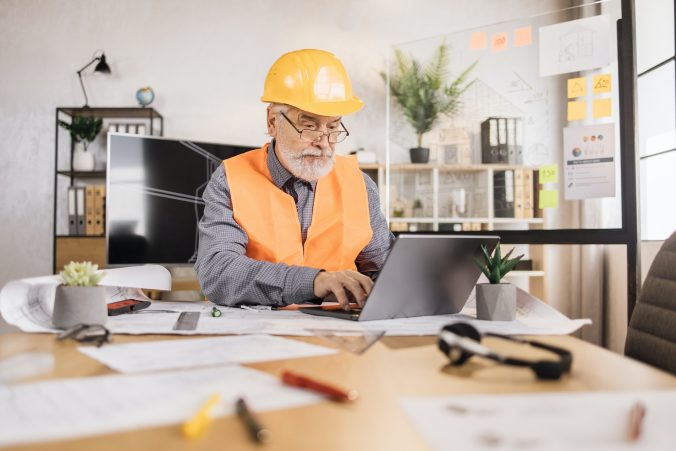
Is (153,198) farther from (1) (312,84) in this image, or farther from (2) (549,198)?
(2) (549,198)

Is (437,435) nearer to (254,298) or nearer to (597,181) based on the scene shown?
(254,298)

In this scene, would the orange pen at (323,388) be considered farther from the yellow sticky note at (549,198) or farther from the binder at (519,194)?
the binder at (519,194)

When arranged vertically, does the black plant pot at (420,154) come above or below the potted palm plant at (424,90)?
below

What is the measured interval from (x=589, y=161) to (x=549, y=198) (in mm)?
264

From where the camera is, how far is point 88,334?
0.85 metres

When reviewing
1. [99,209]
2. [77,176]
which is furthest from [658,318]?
[77,176]

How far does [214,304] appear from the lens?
4.57 ft

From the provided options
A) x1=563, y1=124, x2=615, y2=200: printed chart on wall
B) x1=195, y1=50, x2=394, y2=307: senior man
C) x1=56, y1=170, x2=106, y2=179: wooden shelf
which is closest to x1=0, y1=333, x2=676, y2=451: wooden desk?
x1=195, y1=50, x2=394, y2=307: senior man

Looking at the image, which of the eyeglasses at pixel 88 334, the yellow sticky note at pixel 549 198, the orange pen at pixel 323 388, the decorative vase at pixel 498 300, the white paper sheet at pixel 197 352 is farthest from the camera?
the yellow sticky note at pixel 549 198

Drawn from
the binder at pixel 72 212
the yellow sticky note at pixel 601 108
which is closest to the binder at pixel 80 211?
the binder at pixel 72 212

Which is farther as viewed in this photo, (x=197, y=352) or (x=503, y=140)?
(x=503, y=140)

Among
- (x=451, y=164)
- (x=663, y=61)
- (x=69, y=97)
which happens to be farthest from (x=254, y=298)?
(x=69, y=97)

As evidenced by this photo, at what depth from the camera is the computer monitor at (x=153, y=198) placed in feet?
10.9

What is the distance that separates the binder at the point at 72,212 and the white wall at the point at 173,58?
1.45ft
